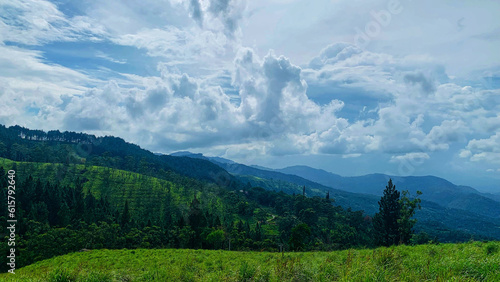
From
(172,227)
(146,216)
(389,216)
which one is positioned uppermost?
(389,216)

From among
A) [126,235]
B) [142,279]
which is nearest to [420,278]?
[142,279]

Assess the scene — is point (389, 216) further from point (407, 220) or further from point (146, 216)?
point (146, 216)

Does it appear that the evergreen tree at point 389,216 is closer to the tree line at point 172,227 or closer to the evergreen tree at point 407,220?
the tree line at point 172,227

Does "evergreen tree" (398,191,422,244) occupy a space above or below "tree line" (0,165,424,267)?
above

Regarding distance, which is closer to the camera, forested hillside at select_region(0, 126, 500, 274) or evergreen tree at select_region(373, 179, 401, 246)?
evergreen tree at select_region(373, 179, 401, 246)

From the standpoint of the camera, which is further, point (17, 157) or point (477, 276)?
point (17, 157)

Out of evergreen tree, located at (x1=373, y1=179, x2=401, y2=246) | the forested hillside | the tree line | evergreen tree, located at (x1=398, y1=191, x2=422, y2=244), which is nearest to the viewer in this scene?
evergreen tree, located at (x1=398, y1=191, x2=422, y2=244)

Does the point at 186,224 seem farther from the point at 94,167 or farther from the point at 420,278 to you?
the point at 94,167

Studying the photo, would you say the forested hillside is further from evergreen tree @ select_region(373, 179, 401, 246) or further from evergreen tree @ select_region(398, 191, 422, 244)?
evergreen tree @ select_region(398, 191, 422, 244)

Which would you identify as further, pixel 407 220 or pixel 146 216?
pixel 146 216

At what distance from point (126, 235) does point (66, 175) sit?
330 ft

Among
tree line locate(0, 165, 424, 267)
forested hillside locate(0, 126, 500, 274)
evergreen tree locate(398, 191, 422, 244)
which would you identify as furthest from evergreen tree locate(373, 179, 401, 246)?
forested hillside locate(0, 126, 500, 274)

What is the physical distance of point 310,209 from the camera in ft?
405

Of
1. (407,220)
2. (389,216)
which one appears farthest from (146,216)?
(407,220)
